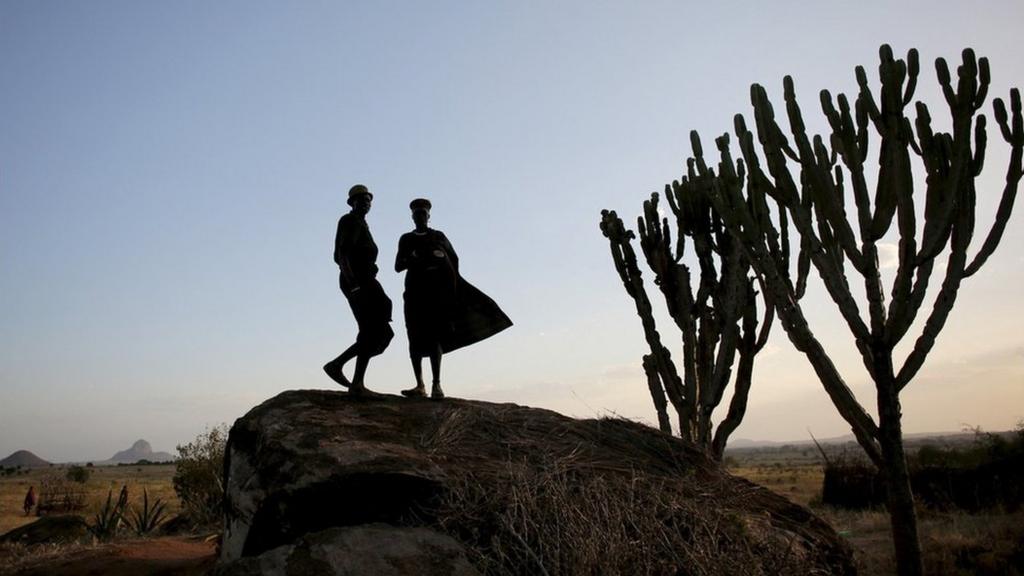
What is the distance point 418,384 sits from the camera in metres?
6.76

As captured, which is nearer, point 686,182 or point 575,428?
point 575,428

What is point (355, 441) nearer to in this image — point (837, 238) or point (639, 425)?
point (639, 425)

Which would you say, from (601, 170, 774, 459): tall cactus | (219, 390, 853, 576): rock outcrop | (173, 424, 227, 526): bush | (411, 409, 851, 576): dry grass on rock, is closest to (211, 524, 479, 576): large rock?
(219, 390, 853, 576): rock outcrop

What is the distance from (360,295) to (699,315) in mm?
5791

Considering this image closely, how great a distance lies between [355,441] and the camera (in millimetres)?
4949

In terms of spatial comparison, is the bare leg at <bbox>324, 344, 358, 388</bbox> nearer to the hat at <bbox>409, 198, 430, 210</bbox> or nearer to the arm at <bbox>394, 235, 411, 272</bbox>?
the arm at <bbox>394, 235, 411, 272</bbox>

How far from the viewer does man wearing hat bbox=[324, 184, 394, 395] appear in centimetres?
645

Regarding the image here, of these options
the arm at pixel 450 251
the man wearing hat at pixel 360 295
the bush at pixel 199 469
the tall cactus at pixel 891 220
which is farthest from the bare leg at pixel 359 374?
the bush at pixel 199 469

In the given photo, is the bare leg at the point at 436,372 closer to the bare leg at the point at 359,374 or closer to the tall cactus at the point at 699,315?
the bare leg at the point at 359,374

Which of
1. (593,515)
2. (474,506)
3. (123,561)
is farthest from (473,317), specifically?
(123,561)

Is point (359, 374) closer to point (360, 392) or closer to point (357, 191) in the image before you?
point (360, 392)

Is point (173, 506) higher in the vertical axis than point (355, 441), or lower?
lower

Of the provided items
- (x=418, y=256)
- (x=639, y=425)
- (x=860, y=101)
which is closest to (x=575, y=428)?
(x=639, y=425)

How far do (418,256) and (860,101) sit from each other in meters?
5.01
